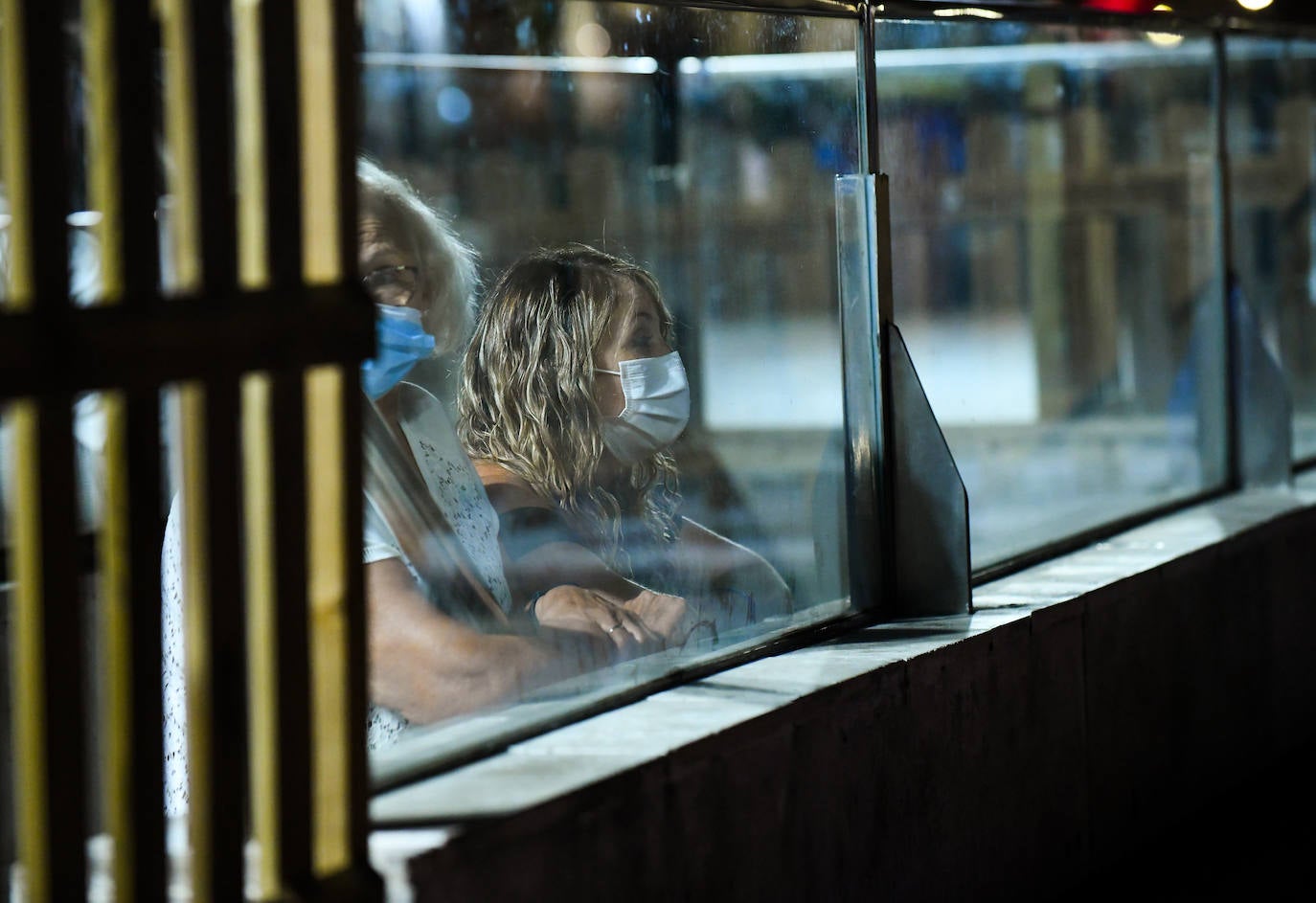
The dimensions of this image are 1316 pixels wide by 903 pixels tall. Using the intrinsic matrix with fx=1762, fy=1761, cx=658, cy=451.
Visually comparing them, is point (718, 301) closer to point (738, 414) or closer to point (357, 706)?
point (738, 414)

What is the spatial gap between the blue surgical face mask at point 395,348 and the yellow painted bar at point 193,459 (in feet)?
2.37

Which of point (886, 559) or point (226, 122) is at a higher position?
point (226, 122)

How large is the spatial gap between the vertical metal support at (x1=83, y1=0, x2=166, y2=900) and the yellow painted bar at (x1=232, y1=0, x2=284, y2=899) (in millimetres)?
146

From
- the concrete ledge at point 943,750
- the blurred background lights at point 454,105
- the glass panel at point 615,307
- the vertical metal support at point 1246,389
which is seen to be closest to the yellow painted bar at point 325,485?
the concrete ledge at point 943,750

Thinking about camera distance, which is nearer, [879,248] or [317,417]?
[317,417]

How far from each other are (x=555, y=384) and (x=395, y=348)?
39 centimetres

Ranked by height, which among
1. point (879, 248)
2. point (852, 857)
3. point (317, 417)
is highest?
point (879, 248)

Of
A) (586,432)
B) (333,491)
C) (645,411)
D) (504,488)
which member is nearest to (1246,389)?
(645,411)

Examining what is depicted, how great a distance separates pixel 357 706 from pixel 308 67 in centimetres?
78

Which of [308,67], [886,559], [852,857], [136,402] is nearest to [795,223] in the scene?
[886,559]

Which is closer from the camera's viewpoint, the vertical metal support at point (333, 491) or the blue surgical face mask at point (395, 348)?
the vertical metal support at point (333, 491)

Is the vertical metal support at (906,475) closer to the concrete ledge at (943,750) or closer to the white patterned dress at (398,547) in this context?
the concrete ledge at (943,750)

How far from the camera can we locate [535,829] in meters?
2.34

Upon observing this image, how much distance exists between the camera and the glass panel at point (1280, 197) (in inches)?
221
